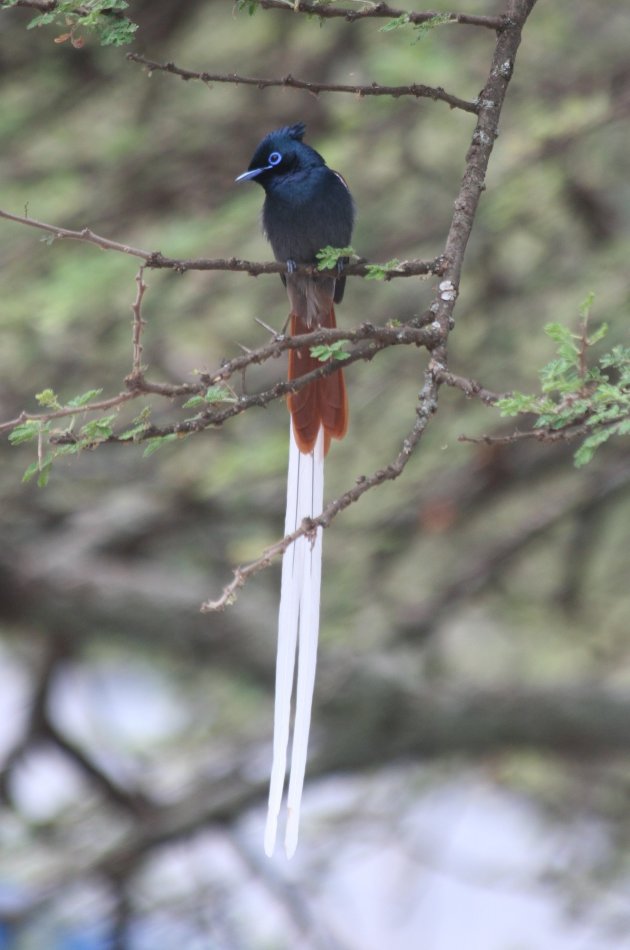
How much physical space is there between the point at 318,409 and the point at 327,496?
2517 millimetres

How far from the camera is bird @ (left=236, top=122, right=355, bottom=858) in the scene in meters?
2.35

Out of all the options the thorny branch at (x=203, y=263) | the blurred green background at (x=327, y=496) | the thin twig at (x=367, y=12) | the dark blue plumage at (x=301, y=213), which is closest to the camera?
the thorny branch at (x=203, y=263)

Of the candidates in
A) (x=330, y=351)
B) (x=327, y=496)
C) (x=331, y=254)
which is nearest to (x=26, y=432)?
(x=330, y=351)

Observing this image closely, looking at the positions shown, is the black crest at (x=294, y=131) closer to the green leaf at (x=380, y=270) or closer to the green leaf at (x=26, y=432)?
the green leaf at (x=380, y=270)

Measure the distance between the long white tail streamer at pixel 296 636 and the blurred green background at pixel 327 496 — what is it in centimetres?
167

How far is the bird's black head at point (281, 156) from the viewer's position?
289 cm

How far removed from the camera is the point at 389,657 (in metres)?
4.86

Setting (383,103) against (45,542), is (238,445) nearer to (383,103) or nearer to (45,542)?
(45,542)

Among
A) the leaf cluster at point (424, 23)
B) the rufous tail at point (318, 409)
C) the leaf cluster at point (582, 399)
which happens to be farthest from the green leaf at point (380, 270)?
the rufous tail at point (318, 409)

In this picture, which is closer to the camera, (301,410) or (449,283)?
(449,283)

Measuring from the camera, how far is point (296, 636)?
8.30 ft

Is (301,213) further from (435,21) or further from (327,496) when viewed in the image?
(327,496)

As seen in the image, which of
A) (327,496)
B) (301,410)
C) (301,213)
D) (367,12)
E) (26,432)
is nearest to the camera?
(26,432)

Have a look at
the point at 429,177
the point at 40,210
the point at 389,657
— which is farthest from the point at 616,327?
the point at 40,210
